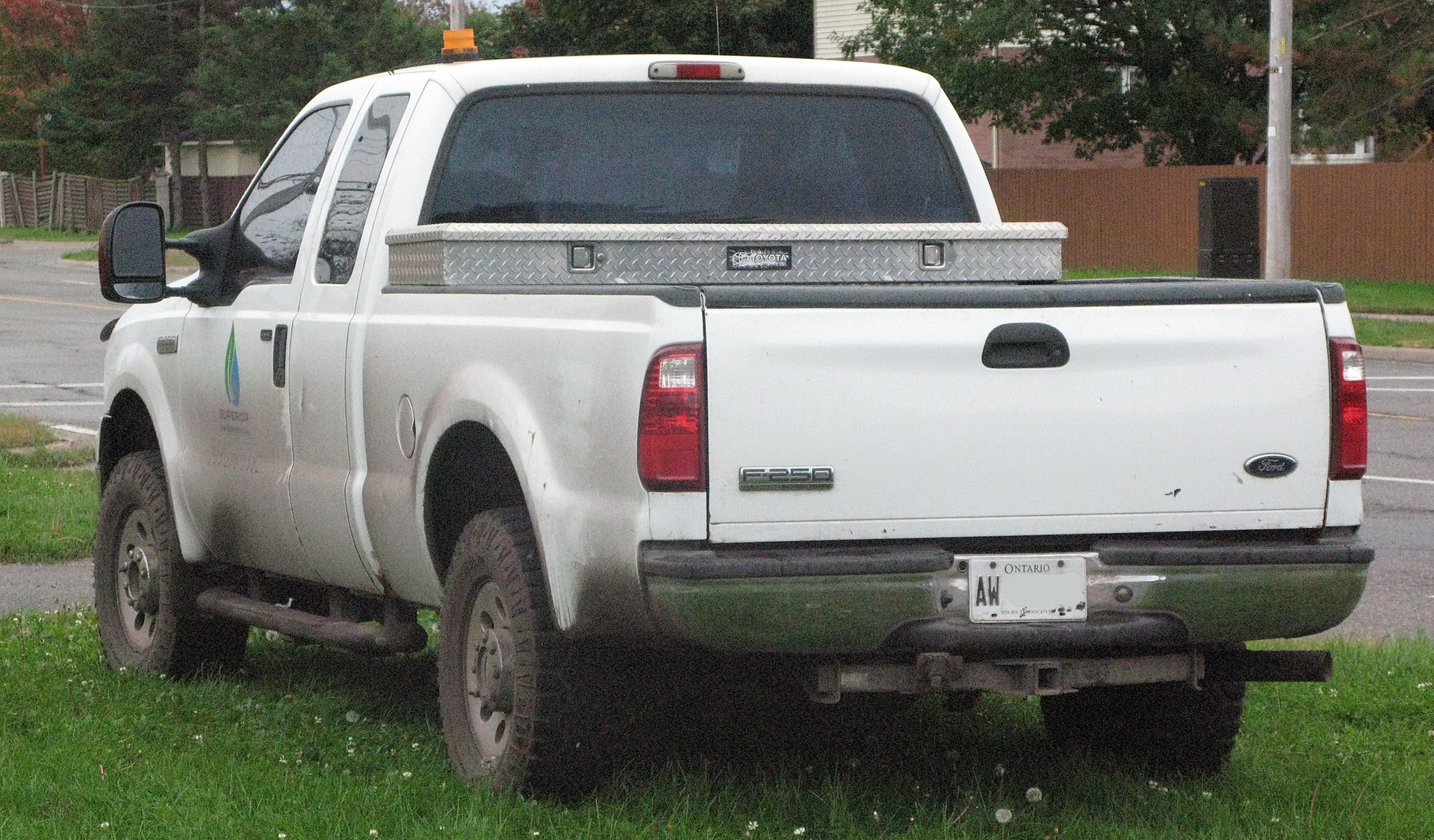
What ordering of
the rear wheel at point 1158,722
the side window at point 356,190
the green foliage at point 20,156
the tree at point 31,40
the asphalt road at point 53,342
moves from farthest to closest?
the tree at point 31,40 → the green foliage at point 20,156 → the asphalt road at point 53,342 → the side window at point 356,190 → the rear wheel at point 1158,722

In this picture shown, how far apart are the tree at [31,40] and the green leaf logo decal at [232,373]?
60.8 m

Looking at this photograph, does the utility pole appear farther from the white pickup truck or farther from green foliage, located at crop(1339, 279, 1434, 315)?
the white pickup truck

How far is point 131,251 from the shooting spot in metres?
6.37

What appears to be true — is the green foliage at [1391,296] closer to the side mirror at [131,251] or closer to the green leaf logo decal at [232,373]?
the green leaf logo decal at [232,373]

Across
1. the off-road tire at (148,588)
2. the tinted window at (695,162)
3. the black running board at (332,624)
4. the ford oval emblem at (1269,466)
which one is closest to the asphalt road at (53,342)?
the off-road tire at (148,588)

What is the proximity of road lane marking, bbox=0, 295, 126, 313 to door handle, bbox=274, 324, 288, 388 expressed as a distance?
22601 mm

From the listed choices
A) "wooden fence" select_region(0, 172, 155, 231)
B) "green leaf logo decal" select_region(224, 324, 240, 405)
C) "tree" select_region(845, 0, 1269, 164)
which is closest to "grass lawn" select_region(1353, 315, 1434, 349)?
"tree" select_region(845, 0, 1269, 164)

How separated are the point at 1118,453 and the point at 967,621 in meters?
0.51

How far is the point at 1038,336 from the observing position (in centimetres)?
451

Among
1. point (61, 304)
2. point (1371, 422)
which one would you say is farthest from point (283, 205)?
point (61, 304)

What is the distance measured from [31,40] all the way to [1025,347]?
65791 millimetres

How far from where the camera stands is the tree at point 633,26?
40000mm

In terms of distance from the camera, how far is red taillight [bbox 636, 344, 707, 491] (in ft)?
14.1

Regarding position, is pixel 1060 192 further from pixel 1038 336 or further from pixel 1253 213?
pixel 1038 336
